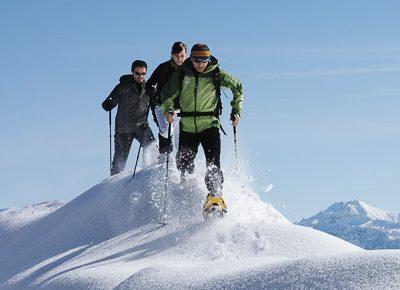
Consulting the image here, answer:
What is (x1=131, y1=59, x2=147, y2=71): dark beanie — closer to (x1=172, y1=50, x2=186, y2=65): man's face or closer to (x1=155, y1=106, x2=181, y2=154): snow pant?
(x1=155, y1=106, x2=181, y2=154): snow pant

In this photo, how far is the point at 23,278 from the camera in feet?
37.2

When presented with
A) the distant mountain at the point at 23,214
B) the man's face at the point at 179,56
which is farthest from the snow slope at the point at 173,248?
the man's face at the point at 179,56

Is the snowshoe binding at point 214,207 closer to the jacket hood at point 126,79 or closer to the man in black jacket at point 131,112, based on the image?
the man in black jacket at point 131,112

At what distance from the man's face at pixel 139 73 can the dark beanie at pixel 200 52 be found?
15.4ft

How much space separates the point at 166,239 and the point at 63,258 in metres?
1.91

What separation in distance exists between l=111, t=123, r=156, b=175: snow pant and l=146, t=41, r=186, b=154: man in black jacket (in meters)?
0.89

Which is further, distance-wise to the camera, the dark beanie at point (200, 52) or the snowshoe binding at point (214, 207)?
the snowshoe binding at point (214, 207)

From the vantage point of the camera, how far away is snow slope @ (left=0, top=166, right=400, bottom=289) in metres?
7.18

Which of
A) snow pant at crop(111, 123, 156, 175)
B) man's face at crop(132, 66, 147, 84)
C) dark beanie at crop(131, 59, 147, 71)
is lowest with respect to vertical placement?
snow pant at crop(111, 123, 156, 175)

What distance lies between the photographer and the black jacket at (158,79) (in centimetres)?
1371

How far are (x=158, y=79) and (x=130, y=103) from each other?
2.11 m

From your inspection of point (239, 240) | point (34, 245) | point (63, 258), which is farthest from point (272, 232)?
point (34, 245)

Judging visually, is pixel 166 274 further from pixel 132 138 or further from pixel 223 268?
pixel 132 138

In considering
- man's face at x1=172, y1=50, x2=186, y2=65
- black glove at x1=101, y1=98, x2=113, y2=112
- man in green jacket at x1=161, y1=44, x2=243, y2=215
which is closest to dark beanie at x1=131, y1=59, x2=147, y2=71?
black glove at x1=101, y1=98, x2=113, y2=112
